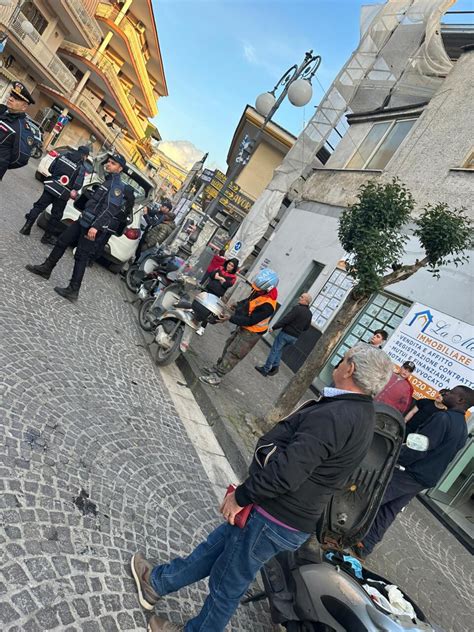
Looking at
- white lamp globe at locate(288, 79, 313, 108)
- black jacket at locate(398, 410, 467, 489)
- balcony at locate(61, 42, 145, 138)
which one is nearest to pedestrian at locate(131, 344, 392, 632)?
black jacket at locate(398, 410, 467, 489)

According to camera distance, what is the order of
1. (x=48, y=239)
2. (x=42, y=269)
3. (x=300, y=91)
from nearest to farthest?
(x=42, y=269)
(x=48, y=239)
(x=300, y=91)

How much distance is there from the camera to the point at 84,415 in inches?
148

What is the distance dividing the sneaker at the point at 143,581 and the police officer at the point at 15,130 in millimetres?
5601

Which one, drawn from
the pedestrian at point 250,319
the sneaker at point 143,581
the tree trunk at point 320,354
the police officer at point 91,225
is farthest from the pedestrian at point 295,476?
the police officer at point 91,225

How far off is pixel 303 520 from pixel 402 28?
1472 cm

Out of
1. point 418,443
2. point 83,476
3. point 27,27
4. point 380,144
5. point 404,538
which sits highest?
point 380,144

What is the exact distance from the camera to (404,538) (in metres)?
5.26

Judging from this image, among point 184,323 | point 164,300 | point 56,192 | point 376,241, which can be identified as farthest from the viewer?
point 56,192

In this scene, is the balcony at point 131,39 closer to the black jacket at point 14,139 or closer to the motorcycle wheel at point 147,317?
the black jacket at point 14,139

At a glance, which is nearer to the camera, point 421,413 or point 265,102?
point 421,413

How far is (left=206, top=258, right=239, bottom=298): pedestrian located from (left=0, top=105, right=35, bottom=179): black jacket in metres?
3.74

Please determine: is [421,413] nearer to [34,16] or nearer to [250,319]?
[250,319]

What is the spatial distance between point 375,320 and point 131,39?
35.6 meters

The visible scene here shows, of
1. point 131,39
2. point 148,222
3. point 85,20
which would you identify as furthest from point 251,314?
point 131,39
